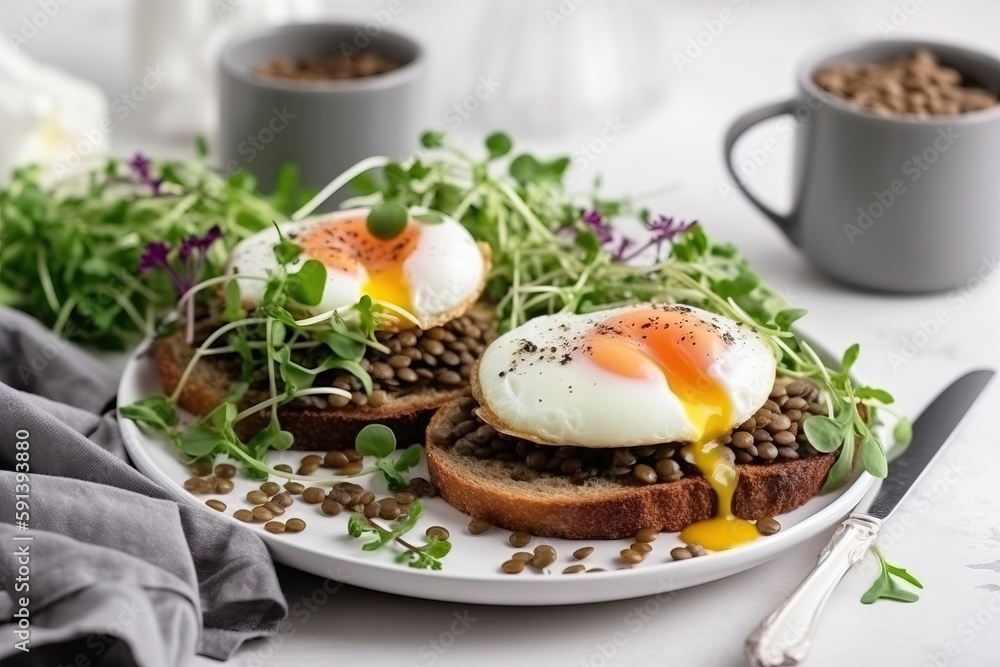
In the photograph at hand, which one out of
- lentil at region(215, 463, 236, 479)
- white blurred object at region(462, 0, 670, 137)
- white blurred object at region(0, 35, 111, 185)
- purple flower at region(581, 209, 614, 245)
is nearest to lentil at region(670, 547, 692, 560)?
lentil at region(215, 463, 236, 479)

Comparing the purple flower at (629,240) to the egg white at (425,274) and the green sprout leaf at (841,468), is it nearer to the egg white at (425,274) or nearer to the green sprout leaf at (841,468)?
the egg white at (425,274)

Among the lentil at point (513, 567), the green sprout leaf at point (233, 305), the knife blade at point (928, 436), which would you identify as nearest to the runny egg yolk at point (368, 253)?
the green sprout leaf at point (233, 305)

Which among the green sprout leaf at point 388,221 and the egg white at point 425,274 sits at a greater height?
the green sprout leaf at point 388,221

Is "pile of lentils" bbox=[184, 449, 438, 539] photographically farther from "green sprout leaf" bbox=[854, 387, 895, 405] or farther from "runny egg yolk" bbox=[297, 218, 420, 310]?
"green sprout leaf" bbox=[854, 387, 895, 405]

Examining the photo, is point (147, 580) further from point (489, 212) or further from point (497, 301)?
point (489, 212)

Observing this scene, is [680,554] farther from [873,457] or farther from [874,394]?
[874,394]

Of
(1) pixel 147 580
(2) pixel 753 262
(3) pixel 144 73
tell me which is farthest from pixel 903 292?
(3) pixel 144 73

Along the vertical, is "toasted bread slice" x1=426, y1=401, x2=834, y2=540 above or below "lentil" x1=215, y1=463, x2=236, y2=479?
above
